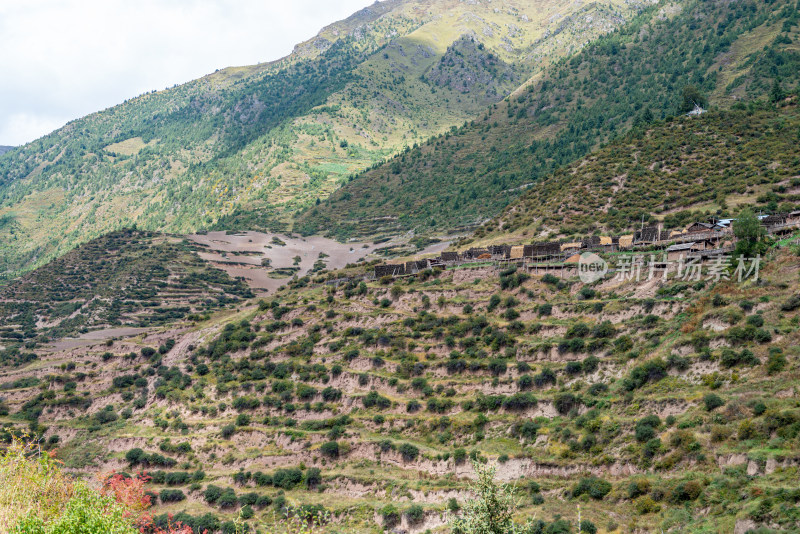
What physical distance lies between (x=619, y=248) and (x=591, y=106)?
368 ft

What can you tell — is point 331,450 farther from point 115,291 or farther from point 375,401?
point 115,291

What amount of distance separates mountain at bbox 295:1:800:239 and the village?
52.6m

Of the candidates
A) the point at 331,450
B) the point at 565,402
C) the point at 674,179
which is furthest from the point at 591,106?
the point at 331,450

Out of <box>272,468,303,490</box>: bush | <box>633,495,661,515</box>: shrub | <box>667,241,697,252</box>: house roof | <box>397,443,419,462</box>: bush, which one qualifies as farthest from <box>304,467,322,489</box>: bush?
<box>667,241,697,252</box>: house roof

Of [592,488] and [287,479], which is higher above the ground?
[592,488]

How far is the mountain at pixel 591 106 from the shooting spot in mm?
143250

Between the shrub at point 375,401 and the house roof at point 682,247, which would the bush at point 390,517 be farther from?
the house roof at point 682,247

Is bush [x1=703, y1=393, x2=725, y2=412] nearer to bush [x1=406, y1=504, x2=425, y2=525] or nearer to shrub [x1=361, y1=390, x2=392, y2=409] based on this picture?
bush [x1=406, y1=504, x2=425, y2=525]

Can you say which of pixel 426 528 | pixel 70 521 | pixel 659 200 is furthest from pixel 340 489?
pixel 659 200

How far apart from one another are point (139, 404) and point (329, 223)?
113 metres

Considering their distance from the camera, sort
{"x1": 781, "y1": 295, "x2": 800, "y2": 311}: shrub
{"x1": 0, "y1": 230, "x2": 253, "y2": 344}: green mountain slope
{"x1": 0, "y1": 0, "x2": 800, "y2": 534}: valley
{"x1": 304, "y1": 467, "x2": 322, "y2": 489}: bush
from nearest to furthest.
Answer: {"x1": 0, "y1": 0, "x2": 800, "y2": 534}: valley
{"x1": 781, "y1": 295, "x2": 800, "y2": 311}: shrub
{"x1": 304, "y1": 467, "x2": 322, "y2": 489}: bush
{"x1": 0, "y1": 230, "x2": 253, "y2": 344}: green mountain slope

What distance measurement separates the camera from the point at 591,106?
6978 inches

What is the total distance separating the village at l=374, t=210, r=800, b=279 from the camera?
64.8 meters

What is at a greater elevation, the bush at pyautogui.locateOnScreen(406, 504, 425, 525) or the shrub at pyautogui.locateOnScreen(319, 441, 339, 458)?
the shrub at pyautogui.locateOnScreen(319, 441, 339, 458)
